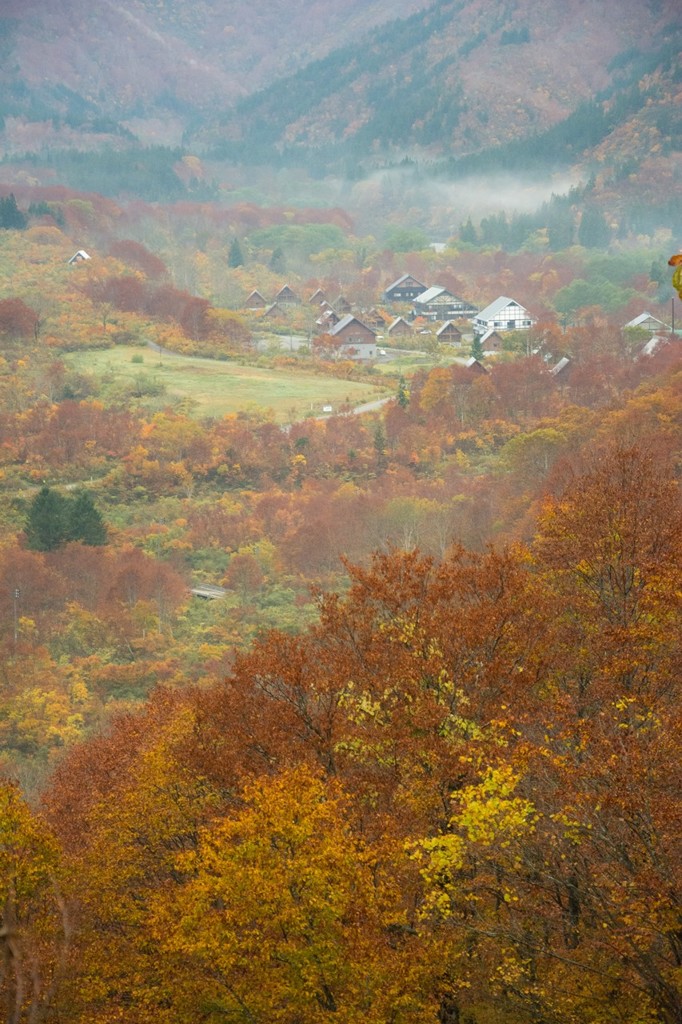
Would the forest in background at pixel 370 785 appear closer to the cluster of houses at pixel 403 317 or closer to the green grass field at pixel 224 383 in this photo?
the green grass field at pixel 224 383

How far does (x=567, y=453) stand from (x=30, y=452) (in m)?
25.8

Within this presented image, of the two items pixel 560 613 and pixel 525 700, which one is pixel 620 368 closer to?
pixel 560 613

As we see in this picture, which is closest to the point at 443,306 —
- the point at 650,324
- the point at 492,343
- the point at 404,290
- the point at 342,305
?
the point at 404,290

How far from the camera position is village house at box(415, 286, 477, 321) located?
4151 inches

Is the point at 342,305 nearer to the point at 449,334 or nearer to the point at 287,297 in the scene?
the point at 287,297

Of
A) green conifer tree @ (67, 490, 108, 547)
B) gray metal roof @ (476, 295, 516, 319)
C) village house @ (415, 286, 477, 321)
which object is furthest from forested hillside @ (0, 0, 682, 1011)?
village house @ (415, 286, 477, 321)

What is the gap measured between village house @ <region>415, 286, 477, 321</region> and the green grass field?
1256 inches

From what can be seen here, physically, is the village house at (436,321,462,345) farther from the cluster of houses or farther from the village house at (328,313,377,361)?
the village house at (328,313,377,361)

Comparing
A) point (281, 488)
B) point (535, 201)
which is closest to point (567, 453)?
point (281, 488)

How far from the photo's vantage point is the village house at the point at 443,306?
10544cm

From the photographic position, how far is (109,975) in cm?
1373

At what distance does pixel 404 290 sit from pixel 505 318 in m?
20.8

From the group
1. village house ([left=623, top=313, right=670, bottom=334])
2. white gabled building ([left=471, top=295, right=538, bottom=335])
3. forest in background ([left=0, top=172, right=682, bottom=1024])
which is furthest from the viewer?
white gabled building ([left=471, top=295, right=538, bottom=335])

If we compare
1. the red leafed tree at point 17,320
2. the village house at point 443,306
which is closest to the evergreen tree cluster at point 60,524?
the red leafed tree at point 17,320
